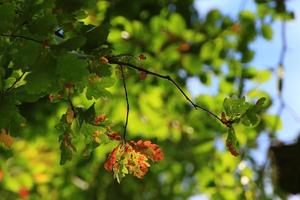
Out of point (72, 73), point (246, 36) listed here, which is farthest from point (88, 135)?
point (246, 36)

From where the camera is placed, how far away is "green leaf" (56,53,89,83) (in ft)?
4.14

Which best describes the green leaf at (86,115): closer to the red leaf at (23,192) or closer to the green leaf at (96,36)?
the green leaf at (96,36)

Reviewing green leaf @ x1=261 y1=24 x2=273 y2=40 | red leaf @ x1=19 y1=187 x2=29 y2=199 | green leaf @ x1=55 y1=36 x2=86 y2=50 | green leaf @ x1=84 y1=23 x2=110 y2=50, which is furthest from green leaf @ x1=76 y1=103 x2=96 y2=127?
red leaf @ x1=19 y1=187 x2=29 y2=199

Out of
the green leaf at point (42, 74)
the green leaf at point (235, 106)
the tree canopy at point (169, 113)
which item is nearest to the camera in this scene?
the green leaf at point (42, 74)

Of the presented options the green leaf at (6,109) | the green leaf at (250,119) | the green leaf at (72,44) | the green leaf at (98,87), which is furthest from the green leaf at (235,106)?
the green leaf at (6,109)

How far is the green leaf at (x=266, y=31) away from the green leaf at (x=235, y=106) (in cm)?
233

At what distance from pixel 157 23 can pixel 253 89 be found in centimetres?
75

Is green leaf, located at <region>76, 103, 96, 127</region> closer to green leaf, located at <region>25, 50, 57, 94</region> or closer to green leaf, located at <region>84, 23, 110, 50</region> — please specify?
green leaf, located at <region>84, 23, 110, 50</region>

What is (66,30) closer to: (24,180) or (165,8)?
(165,8)

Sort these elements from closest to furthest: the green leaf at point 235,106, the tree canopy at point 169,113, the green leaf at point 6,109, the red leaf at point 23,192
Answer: the green leaf at point 6,109
the green leaf at point 235,106
the tree canopy at point 169,113
the red leaf at point 23,192

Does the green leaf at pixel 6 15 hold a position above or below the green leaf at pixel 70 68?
above

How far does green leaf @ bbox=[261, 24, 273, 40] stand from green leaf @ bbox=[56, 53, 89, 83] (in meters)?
2.69

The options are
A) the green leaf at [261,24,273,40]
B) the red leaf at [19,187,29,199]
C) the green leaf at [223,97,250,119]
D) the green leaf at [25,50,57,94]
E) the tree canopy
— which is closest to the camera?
the green leaf at [25,50,57,94]

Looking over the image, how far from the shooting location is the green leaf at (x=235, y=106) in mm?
1550
